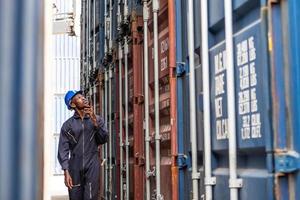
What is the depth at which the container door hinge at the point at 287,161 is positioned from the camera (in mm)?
2156

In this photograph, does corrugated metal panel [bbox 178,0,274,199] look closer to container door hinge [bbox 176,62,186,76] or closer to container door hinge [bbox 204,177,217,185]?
container door hinge [bbox 204,177,217,185]

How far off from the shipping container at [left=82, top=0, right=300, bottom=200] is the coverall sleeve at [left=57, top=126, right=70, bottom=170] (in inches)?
27.0

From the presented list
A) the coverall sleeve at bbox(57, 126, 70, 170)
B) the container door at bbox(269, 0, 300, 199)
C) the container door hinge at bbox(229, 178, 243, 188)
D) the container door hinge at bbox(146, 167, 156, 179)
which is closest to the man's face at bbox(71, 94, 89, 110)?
the coverall sleeve at bbox(57, 126, 70, 170)

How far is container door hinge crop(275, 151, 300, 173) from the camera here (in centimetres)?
216

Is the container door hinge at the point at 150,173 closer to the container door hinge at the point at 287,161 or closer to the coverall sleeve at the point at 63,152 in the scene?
the coverall sleeve at the point at 63,152

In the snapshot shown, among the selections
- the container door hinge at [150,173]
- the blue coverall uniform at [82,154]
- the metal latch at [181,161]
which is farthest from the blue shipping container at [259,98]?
the blue coverall uniform at [82,154]

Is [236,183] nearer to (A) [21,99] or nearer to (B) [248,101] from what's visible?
(B) [248,101]

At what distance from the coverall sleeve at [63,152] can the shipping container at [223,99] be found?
69cm

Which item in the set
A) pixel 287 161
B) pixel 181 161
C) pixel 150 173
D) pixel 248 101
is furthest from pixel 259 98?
pixel 150 173

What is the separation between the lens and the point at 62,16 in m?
11.0

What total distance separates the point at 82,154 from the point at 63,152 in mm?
210

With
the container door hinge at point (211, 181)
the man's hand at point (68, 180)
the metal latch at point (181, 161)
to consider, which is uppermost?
the metal latch at point (181, 161)

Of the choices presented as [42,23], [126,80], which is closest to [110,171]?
[126,80]

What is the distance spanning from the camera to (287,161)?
2.20 m
